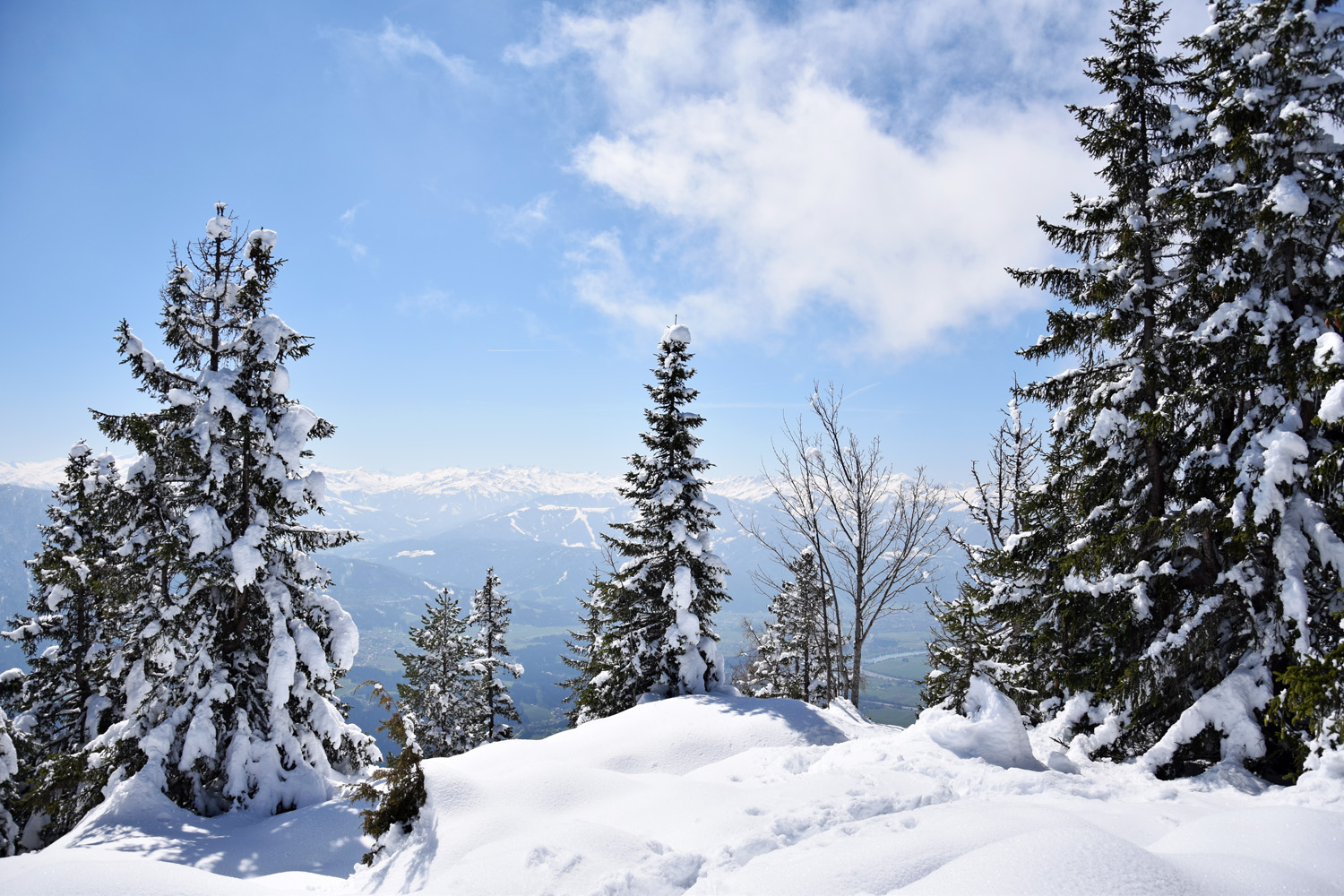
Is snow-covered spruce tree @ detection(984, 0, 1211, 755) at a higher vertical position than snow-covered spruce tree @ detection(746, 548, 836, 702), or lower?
higher

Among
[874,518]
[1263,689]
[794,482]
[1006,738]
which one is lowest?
[1006,738]

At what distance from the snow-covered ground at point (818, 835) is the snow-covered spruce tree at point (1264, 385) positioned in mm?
1564

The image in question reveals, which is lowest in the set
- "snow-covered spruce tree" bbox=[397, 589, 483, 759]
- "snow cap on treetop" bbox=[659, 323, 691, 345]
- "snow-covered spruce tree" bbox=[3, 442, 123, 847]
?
"snow-covered spruce tree" bbox=[397, 589, 483, 759]

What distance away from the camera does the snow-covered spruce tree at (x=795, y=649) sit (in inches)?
1144

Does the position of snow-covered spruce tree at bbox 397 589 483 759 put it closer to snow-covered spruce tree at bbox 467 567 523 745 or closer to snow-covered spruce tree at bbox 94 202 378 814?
snow-covered spruce tree at bbox 467 567 523 745

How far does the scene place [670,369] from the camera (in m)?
17.6

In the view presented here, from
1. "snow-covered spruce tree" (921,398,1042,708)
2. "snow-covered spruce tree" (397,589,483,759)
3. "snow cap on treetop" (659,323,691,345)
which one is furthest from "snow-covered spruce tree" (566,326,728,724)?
"snow-covered spruce tree" (397,589,483,759)

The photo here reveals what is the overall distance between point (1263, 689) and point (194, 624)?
18.5m

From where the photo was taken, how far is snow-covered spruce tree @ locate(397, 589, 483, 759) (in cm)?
2978

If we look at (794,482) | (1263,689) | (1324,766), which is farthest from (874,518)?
(1324,766)

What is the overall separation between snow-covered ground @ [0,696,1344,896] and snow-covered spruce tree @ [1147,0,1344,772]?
1564 mm

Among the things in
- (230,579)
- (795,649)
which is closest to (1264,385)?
(230,579)

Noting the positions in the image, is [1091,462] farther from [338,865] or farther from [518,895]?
[338,865]

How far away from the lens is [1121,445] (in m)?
9.38
